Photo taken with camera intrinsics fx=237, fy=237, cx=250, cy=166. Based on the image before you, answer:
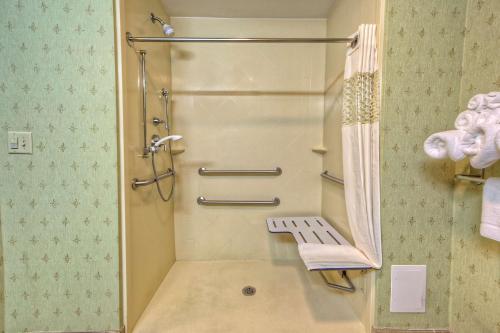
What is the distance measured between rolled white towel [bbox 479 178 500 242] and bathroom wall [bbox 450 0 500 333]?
0.15 metres

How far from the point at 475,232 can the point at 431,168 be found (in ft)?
1.17

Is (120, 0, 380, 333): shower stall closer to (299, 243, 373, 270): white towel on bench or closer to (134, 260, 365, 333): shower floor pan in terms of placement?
(134, 260, 365, 333): shower floor pan

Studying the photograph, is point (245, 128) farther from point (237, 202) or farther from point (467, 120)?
point (467, 120)

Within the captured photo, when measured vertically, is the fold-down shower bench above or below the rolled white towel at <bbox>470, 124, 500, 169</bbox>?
below

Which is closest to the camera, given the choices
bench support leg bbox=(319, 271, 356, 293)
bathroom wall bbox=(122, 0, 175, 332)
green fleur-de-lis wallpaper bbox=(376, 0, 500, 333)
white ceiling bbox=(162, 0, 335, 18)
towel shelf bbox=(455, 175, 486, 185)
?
towel shelf bbox=(455, 175, 486, 185)

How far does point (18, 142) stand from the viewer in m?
1.21

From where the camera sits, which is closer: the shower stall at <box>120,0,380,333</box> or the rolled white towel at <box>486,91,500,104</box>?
the rolled white towel at <box>486,91,500,104</box>

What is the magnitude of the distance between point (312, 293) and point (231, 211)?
0.93m

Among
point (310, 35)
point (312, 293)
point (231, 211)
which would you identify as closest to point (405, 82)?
Result: point (310, 35)

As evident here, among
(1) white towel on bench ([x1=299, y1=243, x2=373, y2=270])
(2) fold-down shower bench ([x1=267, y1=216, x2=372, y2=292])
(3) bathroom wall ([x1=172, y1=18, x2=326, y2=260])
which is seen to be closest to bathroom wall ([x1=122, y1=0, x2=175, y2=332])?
(3) bathroom wall ([x1=172, y1=18, x2=326, y2=260])

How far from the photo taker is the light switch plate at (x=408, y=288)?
1251 mm

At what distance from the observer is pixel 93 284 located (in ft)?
4.17

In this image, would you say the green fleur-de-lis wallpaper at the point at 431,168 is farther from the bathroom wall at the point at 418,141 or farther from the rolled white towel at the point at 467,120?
the rolled white towel at the point at 467,120

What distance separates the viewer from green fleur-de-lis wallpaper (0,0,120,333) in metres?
1.20
